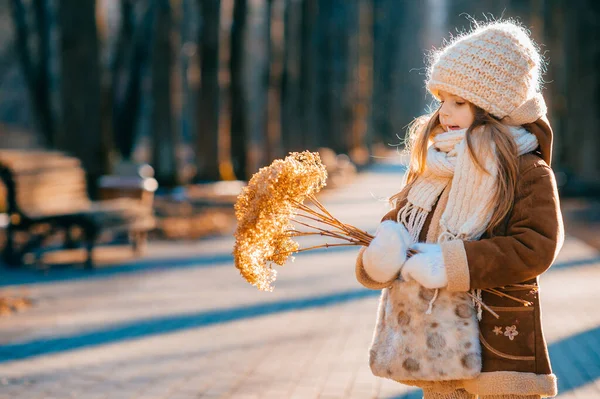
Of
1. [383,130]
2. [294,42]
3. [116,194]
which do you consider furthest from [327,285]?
[383,130]

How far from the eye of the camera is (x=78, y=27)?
46.8 feet

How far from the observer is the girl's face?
353cm

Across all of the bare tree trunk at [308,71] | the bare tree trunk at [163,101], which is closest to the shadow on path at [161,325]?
the bare tree trunk at [163,101]

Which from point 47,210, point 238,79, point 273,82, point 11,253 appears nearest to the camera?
point 11,253

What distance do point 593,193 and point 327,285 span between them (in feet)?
45.2

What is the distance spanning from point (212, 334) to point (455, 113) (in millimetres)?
4394

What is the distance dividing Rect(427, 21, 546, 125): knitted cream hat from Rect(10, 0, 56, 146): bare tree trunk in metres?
18.9

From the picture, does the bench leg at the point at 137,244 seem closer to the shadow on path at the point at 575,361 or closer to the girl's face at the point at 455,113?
the shadow on path at the point at 575,361

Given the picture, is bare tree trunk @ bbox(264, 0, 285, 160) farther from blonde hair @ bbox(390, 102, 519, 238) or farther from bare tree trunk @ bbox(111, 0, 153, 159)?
blonde hair @ bbox(390, 102, 519, 238)

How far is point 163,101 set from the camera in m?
20.8

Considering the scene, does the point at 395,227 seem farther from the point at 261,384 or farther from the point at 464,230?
the point at 261,384

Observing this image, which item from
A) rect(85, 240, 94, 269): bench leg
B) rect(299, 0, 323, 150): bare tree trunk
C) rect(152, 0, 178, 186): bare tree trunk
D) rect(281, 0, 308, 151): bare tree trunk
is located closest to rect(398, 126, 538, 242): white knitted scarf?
rect(85, 240, 94, 269): bench leg

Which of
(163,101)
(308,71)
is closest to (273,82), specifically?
(308,71)

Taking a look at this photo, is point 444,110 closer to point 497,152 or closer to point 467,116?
point 467,116
